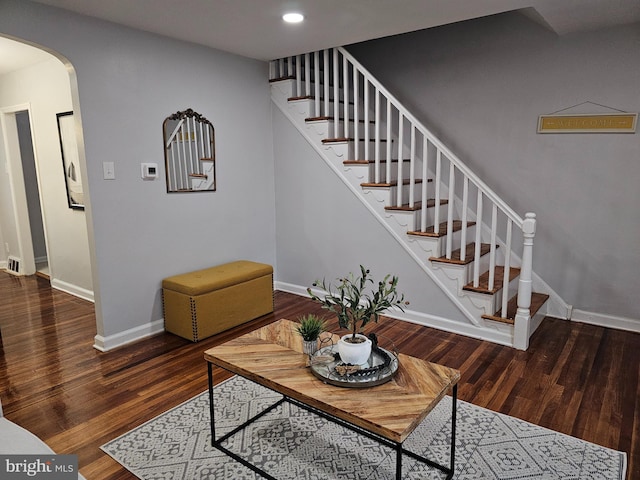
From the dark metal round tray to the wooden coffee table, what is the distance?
0.02m

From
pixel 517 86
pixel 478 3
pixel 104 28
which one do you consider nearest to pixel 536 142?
pixel 517 86

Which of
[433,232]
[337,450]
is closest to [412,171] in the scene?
[433,232]

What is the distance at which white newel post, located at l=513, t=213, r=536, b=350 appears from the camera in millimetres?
3078

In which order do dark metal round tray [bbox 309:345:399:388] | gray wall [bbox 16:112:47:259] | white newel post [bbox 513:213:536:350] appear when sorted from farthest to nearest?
gray wall [bbox 16:112:47:259] < white newel post [bbox 513:213:536:350] < dark metal round tray [bbox 309:345:399:388]

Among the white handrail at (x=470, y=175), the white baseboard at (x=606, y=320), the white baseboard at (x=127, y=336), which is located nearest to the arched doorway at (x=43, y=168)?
the white baseboard at (x=127, y=336)

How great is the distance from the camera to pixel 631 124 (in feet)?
10.9

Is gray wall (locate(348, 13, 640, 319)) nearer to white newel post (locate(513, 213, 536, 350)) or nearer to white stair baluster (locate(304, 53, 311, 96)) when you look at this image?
white newel post (locate(513, 213, 536, 350))

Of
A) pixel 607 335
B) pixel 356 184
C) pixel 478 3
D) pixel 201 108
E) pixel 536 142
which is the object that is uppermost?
pixel 478 3

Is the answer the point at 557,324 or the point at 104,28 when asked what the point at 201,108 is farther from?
the point at 557,324

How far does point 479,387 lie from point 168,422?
5.97ft

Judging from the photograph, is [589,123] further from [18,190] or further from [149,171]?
[18,190]

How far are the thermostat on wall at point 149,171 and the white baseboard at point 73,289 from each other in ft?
5.53

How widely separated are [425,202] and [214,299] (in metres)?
1.88

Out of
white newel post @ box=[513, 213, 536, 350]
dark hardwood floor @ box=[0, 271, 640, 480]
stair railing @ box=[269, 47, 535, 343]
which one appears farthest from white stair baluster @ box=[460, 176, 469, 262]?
dark hardwood floor @ box=[0, 271, 640, 480]
